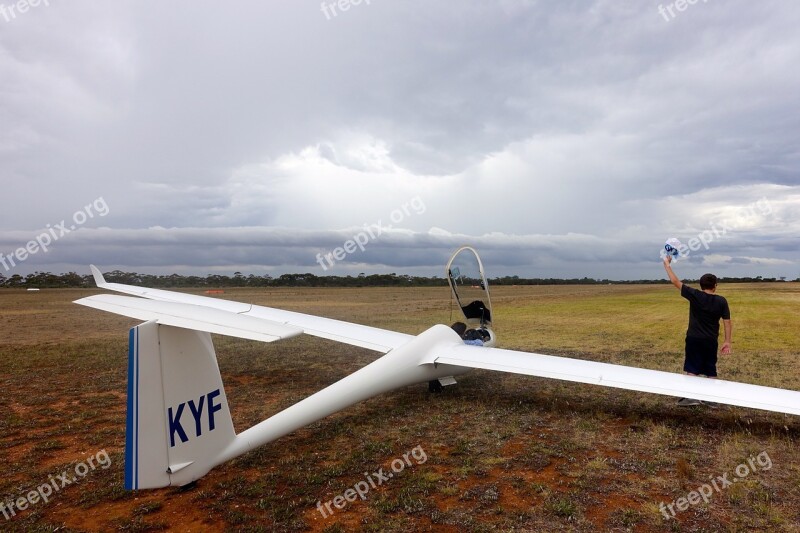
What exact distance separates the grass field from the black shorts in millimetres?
677

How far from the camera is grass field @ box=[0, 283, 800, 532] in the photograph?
3.94m

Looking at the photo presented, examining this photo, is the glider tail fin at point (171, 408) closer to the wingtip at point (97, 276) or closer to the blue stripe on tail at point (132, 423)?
the blue stripe on tail at point (132, 423)

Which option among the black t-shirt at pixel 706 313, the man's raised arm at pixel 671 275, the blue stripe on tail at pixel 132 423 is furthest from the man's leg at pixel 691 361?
the blue stripe on tail at pixel 132 423

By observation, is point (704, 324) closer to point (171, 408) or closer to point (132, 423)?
point (171, 408)

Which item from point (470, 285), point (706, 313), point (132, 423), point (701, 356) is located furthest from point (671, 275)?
point (132, 423)

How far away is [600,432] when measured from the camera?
6.01 m

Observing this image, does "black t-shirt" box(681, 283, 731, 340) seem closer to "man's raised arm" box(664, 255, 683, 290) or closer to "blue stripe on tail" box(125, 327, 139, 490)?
"man's raised arm" box(664, 255, 683, 290)


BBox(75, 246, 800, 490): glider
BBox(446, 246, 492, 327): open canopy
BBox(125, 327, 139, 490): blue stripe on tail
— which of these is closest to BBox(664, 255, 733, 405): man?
BBox(75, 246, 800, 490): glider

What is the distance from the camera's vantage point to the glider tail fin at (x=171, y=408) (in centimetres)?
326

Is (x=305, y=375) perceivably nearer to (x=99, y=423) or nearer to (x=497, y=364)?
(x=99, y=423)

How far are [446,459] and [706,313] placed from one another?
4.79m

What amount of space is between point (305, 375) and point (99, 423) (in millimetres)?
4061

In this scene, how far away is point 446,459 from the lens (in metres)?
5.21

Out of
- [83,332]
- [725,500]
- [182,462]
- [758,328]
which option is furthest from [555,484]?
[83,332]
